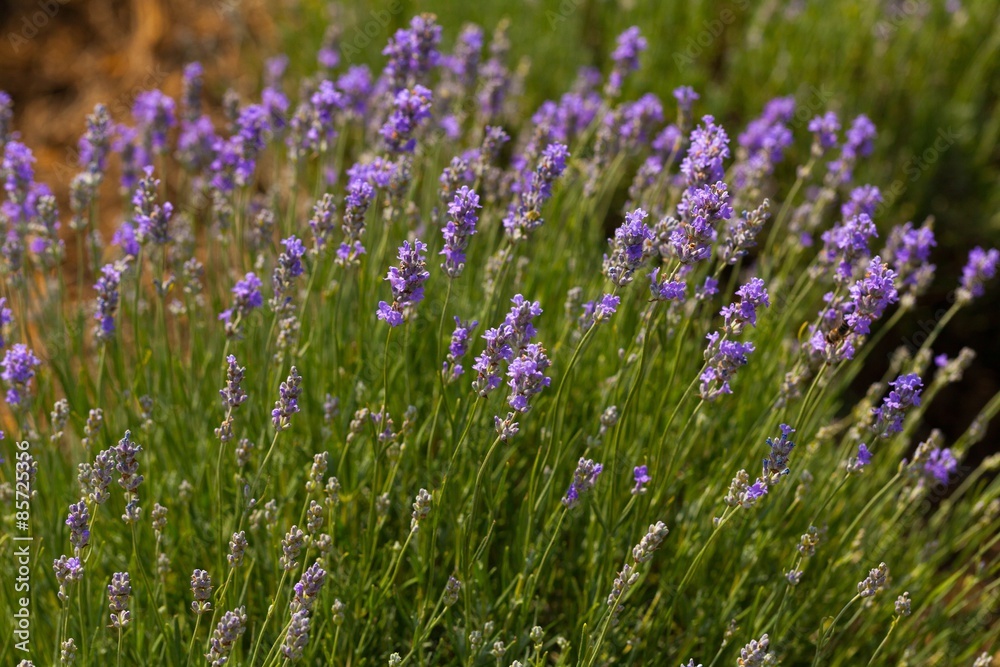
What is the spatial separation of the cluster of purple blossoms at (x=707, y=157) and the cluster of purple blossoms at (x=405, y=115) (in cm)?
80

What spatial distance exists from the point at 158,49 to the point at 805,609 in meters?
6.42

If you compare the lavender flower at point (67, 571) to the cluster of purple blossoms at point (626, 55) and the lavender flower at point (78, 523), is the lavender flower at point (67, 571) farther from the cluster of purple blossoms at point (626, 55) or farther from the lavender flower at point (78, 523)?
the cluster of purple blossoms at point (626, 55)

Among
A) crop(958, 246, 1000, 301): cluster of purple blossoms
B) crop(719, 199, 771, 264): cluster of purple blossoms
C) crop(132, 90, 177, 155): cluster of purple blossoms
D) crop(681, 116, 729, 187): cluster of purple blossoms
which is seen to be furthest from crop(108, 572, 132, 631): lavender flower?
crop(958, 246, 1000, 301): cluster of purple blossoms

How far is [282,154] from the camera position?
6172 mm

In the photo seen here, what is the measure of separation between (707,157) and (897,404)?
2.60 ft

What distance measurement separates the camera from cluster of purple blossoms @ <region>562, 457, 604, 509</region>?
230cm

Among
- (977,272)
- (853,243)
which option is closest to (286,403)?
(853,243)

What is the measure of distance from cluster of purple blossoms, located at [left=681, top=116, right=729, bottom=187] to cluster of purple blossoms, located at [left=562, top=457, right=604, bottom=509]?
81 cm

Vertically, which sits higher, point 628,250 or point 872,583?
point 628,250

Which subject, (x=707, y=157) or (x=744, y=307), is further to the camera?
(x=707, y=157)

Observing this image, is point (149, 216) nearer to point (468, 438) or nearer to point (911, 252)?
point (468, 438)

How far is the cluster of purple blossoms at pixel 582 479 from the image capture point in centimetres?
230

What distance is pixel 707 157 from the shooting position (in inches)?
97.7

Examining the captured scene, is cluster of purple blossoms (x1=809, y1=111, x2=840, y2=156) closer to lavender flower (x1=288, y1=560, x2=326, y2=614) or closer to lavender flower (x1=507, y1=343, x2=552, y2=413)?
lavender flower (x1=507, y1=343, x2=552, y2=413)
